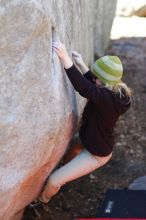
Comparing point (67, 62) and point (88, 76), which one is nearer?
point (67, 62)

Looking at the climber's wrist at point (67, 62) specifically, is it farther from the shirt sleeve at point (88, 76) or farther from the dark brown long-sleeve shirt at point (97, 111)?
the shirt sleeve at point (88, 76)

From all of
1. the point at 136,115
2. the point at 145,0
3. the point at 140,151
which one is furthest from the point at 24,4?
the point at 145,0

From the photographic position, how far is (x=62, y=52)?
2.99 m

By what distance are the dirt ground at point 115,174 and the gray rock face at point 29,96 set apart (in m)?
0.67

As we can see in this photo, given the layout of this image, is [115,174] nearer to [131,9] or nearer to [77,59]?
[77,59]

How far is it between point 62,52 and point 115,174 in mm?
1636

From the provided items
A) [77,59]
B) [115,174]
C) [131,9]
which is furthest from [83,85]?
[131,9]

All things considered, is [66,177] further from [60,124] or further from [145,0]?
[145,0]

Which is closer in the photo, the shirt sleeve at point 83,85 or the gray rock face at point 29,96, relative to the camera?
the gray rock face at point 29,96

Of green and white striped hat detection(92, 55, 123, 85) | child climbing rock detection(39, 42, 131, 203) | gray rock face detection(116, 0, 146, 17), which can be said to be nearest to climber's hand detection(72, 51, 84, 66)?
child climbing rock detection(39, 42, 131, 203)

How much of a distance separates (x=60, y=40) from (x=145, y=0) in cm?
587

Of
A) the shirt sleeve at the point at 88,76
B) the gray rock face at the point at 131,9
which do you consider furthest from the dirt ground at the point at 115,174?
the gray rock face at the point at 131,9

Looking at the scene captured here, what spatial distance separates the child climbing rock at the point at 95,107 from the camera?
3096mm

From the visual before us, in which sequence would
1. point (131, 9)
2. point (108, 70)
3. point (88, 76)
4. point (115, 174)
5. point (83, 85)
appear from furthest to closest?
point (131, 9) → point (115, 174) → point (88, 76) → point (108, 70) → point (83, 85)
